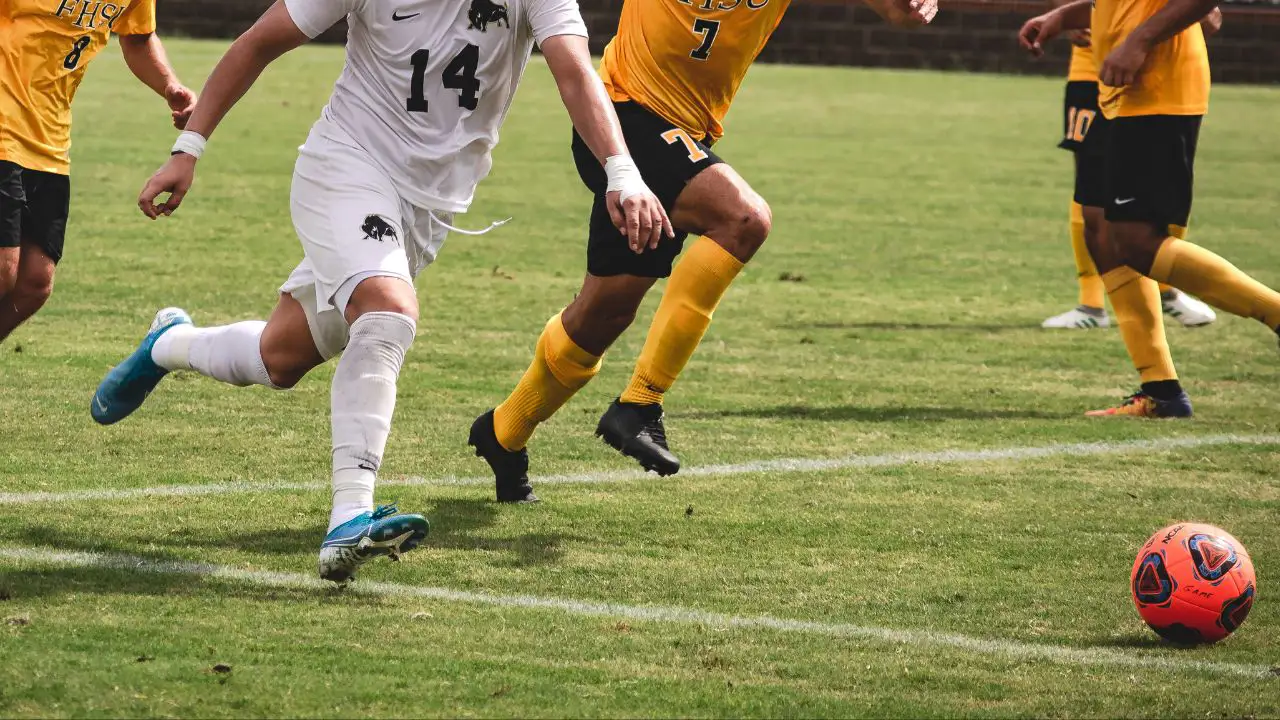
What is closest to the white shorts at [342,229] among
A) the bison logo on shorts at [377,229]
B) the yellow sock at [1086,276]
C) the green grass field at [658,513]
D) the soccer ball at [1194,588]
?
the bison logo on shorts at [377,229]

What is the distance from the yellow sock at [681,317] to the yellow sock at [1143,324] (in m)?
2.69

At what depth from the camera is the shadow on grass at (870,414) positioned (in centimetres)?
773

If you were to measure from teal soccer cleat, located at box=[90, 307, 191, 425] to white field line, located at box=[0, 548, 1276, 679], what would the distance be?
3.66 ft

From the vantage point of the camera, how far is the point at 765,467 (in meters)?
6.74

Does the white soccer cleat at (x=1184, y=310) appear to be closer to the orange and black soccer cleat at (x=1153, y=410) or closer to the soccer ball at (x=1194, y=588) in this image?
the orange and black soccer cleat at (x=1153, y=410)

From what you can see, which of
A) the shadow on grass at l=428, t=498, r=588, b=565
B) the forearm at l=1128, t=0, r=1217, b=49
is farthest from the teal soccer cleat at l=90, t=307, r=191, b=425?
the forearm at l=1128, t=0, r=1217, b=49

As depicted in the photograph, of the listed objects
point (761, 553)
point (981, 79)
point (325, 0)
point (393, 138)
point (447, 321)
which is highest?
point (325, 0)

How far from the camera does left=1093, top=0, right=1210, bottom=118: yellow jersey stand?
306 inches

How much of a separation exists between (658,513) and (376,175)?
1.48m

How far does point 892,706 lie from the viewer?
409cm

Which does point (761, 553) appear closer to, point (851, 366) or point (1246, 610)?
point (1246, 610)

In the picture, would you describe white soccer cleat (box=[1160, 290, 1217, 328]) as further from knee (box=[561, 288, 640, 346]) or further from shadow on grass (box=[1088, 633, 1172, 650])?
shadow on grass (box=[1088, 633, 1172, 650])

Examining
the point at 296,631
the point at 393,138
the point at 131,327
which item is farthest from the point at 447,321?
the point at 296,631

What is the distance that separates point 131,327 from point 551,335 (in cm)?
352
